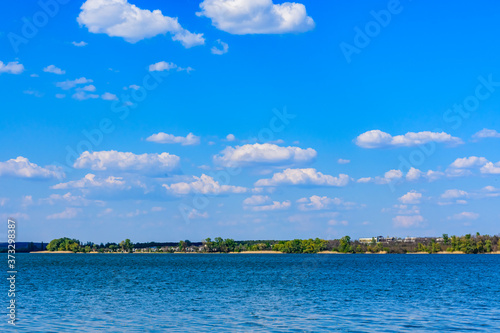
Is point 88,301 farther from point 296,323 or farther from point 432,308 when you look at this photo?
point 432,308

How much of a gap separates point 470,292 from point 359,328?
36649mm

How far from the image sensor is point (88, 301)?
195 feet

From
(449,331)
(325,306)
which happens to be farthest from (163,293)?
(449,331)

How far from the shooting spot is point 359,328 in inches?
1629

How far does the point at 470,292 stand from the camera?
236 ft

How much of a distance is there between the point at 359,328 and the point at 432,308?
1539 cm

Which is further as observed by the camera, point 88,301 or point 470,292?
point 470,292

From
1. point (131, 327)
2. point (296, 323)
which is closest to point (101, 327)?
point (131, 327)

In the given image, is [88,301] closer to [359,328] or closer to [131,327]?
[131,327]

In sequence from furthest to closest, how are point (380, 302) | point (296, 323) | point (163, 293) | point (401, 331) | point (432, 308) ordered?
point (163, 293) → point (380, 302) → point (432, 308) → point (296, 323) → point (401, 331)

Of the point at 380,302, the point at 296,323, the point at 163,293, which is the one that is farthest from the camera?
the point at 163,293

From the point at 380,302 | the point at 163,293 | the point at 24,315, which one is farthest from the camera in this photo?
the point at 163,293

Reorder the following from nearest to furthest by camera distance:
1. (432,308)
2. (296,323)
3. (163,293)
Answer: (296,323), (432,308), (163,293)

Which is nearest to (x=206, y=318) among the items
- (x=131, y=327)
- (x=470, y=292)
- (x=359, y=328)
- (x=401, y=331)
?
(x=131, y=327)
